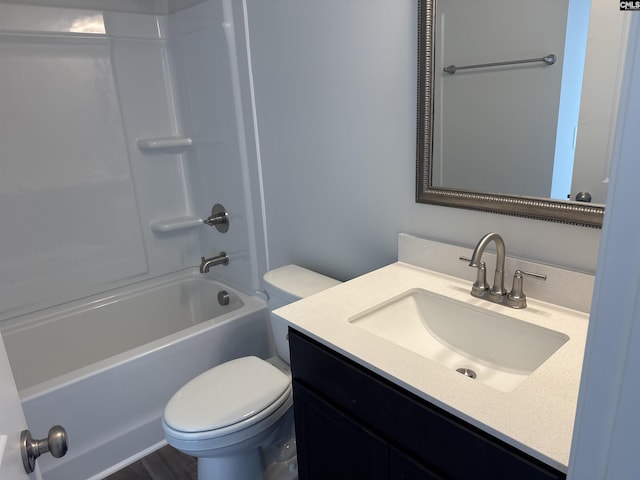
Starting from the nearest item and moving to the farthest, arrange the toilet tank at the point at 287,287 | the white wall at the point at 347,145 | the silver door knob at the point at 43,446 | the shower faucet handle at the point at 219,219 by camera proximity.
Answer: the silver door knob at the point at 43,446 < the white wall at the point at 347,145 < the toilet tank at the point at 287,287 < the shower faucet handle at the point at 219,219

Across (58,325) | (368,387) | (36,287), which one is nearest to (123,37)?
(36,287)

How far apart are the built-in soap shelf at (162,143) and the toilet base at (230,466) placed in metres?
1.64

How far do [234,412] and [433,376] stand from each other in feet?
2.61

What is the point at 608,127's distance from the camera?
3.41 ft

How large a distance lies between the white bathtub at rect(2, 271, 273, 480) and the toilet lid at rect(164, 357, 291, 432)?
1.33 ft

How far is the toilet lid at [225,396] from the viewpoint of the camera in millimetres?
1423

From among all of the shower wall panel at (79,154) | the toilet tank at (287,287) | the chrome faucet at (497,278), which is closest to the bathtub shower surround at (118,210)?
the shower wall panel at (79,154)

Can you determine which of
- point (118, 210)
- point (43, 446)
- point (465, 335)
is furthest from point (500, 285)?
point (118, 210)

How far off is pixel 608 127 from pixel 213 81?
1.76 meters

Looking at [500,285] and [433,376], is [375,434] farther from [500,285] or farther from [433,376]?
[500,285]

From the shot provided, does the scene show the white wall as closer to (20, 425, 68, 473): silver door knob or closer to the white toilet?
the white toilet

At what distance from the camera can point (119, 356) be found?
1.84m

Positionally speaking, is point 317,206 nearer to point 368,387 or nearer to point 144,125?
point 368,387

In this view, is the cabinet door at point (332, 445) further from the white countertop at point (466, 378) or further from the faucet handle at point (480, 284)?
the faucet handle at point (480, 284)
